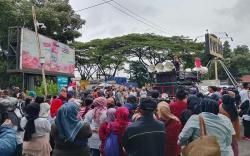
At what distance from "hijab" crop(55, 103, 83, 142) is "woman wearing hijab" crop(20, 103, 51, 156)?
118 centimetres

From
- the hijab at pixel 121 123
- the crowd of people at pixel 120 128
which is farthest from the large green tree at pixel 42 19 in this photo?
the hijab at pixel 121 123

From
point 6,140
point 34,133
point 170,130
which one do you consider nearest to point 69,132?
point 34,133

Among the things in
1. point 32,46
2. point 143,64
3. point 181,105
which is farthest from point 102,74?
point 181,105

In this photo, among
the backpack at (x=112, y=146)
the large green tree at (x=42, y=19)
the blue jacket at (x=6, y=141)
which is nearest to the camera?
the blue jacket at (x=6, y=141)

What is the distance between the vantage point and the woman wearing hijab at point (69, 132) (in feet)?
17.7

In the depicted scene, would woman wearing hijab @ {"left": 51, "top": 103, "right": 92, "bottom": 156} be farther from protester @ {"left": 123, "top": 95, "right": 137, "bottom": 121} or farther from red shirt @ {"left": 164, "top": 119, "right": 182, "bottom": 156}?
protester @ {"left": 123, "top": 95, "right": 137, "bottom": 121}

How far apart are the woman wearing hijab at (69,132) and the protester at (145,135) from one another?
651 millimetres

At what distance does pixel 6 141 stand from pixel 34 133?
2871 millimetres

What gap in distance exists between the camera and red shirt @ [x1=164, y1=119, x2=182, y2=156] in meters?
6.41

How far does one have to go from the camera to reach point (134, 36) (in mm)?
45938

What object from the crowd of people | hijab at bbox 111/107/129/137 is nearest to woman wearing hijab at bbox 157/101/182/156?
the crowd of people

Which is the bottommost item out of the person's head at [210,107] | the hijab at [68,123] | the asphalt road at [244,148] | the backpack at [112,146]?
the asphalt road at [244,148]

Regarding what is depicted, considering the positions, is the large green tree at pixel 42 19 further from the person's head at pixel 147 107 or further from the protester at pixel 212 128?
the protester at pixel 212 128

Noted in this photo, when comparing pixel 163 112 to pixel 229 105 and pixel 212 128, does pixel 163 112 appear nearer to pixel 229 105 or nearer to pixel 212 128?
pixel 212 128
